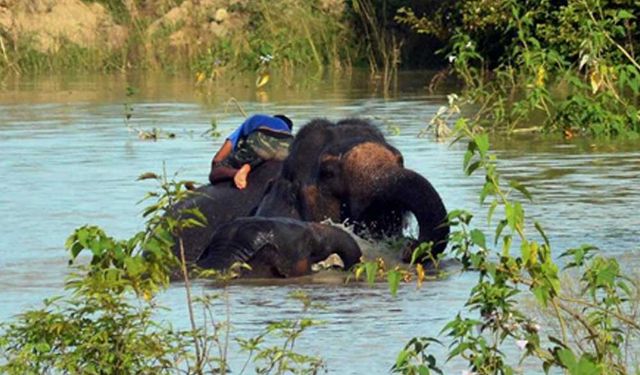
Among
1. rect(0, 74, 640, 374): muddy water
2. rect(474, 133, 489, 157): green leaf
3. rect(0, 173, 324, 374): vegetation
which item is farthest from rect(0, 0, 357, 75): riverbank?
rect(474, 133, 489, 157): green leaf

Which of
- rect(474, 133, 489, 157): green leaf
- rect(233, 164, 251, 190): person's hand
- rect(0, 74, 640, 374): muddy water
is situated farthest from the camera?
rect(233, 164, 251, 190): person's hand

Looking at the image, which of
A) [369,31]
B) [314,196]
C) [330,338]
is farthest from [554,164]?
[369,31]

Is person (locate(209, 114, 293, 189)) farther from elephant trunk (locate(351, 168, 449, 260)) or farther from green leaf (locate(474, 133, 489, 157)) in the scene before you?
green leaf (locate(474, 133, 489, 157))

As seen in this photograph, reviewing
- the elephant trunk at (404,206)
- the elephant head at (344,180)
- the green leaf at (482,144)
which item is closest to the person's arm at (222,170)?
the elephant head at (344,180)

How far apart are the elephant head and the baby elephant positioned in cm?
40

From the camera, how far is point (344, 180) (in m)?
11.5

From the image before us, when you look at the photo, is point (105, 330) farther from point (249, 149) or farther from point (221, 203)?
point (249, 149)

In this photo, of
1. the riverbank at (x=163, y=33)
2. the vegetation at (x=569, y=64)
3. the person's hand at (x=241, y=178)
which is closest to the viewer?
the vegetation at (x=569, y=64)

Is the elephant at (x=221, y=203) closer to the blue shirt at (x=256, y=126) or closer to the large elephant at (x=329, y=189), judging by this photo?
the large elephant at (x=329, y=189)

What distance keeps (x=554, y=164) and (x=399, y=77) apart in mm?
13540

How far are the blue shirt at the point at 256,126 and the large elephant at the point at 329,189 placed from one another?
0.87 feet

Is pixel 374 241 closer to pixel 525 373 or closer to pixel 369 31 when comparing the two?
pixel 525 373

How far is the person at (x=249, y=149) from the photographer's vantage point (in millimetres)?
11867

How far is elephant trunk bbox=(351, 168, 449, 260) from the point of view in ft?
35.3
